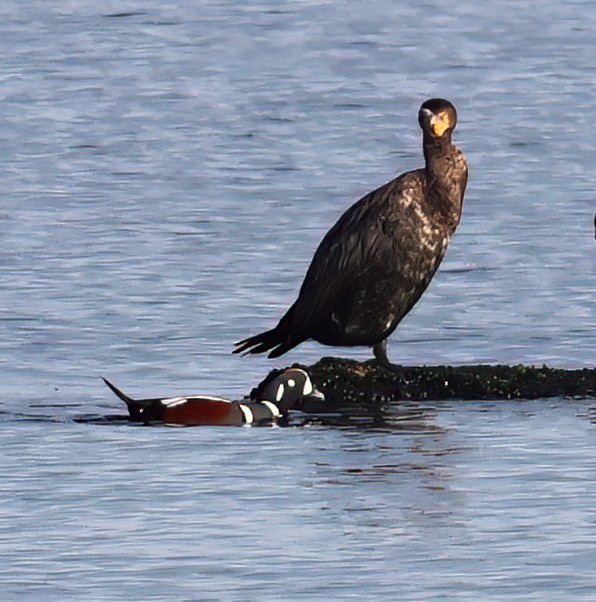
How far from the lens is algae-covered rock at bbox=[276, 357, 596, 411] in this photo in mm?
13258

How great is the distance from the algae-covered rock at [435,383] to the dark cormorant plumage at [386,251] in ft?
1.27

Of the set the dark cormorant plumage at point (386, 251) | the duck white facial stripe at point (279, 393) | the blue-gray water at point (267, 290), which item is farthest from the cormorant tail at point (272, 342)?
the duck white facial stripe at point (279, 393)

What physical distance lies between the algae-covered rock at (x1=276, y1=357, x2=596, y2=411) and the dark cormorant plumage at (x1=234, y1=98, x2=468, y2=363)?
388 millimetres

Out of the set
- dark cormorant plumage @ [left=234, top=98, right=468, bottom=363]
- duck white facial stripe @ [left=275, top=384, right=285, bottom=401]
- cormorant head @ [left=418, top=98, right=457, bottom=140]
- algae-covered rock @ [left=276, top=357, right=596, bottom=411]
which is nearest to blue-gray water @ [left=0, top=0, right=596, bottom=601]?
algae-covered rock @ [left=276, top=357, right=596, bottom=411]

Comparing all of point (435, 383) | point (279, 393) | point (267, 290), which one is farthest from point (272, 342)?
point (267, 290)

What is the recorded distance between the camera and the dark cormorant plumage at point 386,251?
13.7 meters

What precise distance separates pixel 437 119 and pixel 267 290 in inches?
163

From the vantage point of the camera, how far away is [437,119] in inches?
544

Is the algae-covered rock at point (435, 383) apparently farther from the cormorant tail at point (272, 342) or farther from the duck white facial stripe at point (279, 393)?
the cormorant tail at point (272, 342)

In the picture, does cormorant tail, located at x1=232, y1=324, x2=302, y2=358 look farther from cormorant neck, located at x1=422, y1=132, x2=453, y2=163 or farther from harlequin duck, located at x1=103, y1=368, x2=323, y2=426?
cormorant neck, located at x1=422, y1=132, x2=453, y2=163

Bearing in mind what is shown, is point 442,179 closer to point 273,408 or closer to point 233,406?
point 273,408

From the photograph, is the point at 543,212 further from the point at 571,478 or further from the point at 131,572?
the point at 131,572

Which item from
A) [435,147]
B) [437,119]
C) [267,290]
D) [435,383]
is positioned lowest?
[267,290]

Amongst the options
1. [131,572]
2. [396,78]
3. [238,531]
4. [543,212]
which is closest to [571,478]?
[238,531]
